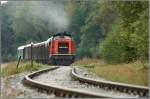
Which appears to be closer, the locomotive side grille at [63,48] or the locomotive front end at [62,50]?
the locomotive front end at [62,50]

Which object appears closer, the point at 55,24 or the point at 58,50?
the point at 58,50

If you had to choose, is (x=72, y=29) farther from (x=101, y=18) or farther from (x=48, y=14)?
(x=101, y=18)

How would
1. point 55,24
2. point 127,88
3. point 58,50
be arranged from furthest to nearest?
point 55,24 < point 58,50 < point 127,88

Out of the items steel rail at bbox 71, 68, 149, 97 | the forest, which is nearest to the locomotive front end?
the forest

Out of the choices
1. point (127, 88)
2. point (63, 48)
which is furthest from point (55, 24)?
point (127, 88)

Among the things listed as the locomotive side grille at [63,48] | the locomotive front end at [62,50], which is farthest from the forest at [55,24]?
the locomotive side grille at [63,48]

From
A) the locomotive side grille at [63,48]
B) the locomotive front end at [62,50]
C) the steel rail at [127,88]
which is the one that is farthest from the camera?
the locomotive side grille at [63,48]

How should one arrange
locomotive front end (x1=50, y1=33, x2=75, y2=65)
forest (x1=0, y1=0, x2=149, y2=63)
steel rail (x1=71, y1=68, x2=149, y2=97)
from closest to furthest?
1. steel rail (x1=71, y1=68, x2=149, y2=97)
2. locomotive front end (x1=50, y1=33, x2=75, y2=65)
3. forest (x1=0, y1=0, x2=149, y2=63)

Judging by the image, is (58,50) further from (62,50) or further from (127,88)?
(127,88)

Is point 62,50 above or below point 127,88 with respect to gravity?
above

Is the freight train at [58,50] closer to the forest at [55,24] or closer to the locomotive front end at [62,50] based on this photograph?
the locomotive front end at [62,50]

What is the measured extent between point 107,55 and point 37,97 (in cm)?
2083

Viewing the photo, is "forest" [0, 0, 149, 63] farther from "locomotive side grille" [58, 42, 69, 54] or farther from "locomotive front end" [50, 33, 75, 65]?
"locomotive side grille" [58, 42, 69, 54]

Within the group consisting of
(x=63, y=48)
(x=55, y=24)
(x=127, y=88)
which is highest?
(x=55, y=24)
